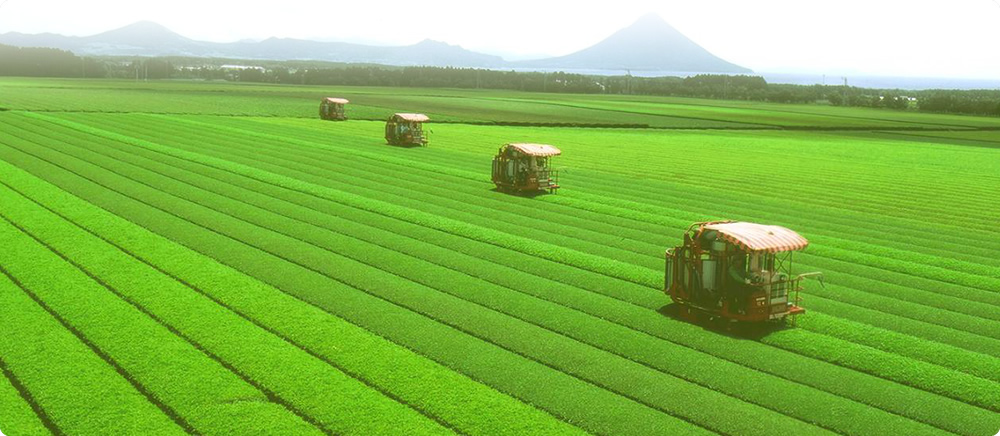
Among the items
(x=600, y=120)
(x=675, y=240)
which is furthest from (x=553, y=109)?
(x=675, y=240)

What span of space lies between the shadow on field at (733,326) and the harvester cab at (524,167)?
1812 centimetres

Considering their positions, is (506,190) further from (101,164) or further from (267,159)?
(101,164)

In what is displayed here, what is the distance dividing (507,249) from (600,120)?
244 feet

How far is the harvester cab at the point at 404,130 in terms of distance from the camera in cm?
6050

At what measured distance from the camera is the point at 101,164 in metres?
43.0

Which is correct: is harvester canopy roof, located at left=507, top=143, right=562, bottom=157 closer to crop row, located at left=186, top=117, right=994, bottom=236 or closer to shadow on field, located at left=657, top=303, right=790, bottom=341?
crop row, located at left=186, top=117, right=994, bottom=236

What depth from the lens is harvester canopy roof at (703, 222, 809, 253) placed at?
1945cm

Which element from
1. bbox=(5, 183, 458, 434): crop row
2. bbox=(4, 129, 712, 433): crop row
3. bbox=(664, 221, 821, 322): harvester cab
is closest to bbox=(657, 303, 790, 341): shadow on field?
bbox=(664, 221, 821, 322): harvester cab

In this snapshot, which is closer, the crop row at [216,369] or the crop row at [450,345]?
the crop row at [216,369]

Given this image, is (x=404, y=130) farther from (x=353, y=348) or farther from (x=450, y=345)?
(x=353, y=348)

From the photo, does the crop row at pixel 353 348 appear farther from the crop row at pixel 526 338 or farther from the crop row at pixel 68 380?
the crop row at pixel 68 380

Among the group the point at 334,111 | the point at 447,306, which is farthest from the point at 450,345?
the point at 334,111

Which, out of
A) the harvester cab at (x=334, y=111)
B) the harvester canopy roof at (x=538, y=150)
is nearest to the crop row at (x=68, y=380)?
the harvester canopy roof at (x=538, y=150)

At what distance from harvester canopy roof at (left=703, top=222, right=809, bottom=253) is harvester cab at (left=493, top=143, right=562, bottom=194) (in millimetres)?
18385
